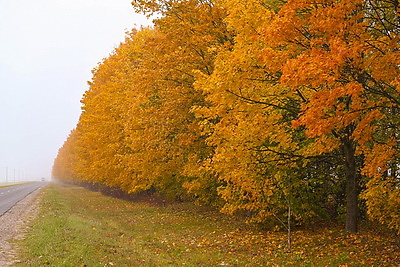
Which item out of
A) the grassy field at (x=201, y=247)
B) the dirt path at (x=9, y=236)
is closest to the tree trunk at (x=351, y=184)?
the grassy field at (x=201, y=247)

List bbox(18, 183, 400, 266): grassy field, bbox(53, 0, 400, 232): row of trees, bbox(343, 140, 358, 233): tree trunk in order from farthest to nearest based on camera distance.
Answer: bbox(343, 140, 358, 233): tree trunk
bbox(18, 183, 400, 266): grassy field
bbox(53, 0, 400, 232): row of trees

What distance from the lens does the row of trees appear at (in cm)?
730

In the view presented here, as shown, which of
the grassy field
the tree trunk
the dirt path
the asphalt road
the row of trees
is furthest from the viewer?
the asphalt road

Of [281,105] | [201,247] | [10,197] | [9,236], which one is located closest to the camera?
[281,105]

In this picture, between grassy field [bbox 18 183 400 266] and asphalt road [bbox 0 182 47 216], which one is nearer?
grassy field [bbox 18 183 400 266]

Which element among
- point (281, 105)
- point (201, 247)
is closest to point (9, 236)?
point (201, 247)

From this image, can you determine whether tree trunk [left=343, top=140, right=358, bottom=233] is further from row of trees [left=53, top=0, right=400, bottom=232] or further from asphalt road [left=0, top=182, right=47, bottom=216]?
asphalt road [left=0, top=182, right=47, bottom=216]

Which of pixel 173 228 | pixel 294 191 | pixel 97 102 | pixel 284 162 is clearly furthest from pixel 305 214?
pixel 97 102

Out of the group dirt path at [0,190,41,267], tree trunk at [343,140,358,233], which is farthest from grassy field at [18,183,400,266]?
tree trunk at [343,140,358,233]

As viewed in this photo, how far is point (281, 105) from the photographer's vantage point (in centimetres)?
1104

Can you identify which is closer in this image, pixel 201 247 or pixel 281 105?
pixel 281 105

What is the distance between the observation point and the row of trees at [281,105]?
7.30 m

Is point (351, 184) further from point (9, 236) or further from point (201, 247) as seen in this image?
point (9, 236)

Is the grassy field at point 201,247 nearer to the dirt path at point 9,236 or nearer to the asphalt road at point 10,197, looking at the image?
the dirt path at point 9,236
